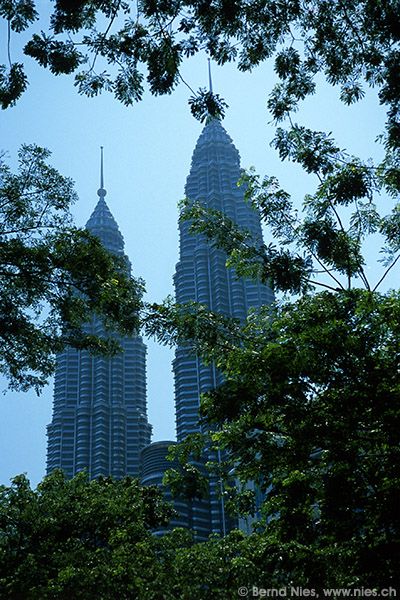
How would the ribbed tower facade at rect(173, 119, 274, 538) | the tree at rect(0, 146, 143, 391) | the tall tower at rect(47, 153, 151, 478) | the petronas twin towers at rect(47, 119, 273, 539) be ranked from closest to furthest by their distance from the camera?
the tree at rect(0, 146, 143, 391), the ribbed tower facade at rect(173, 119, 274, 538), the petronas twin towers at rect(47, 119, 273, 539), the tall tower at rect(47, 153, 151, 478)

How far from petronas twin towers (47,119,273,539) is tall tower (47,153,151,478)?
0.50 feet

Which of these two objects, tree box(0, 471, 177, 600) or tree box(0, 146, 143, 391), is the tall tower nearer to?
tree box(0, 471, 177, 600)

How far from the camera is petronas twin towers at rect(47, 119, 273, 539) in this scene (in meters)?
87.8

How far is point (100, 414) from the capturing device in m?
93.6

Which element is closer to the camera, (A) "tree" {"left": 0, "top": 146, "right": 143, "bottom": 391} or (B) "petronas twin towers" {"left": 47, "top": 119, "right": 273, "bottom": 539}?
(A) "tree" {"left": 0, "top": 146, "right": 143, "bottom": 391}

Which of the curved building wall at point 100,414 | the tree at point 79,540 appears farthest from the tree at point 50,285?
the curved building wall at point 100,414

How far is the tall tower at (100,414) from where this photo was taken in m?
92.3

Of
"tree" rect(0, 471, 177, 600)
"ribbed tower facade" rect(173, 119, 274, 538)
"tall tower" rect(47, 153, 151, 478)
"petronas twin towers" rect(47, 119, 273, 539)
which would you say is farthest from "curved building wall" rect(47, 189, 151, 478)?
"tree" rect(0, 471, 177, 600)

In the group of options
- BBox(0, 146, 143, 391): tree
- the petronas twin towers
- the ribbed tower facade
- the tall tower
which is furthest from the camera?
the tall tower

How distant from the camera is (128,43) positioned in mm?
8164

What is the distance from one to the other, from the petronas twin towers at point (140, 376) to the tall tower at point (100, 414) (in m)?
0.15

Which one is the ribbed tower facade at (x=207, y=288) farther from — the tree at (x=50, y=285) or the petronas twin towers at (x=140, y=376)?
the tree at (x=50, y=285)

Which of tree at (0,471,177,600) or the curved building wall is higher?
the curved building wall

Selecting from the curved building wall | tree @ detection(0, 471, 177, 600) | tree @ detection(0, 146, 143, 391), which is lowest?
tree @ detection(0, 471, 177, 600)
